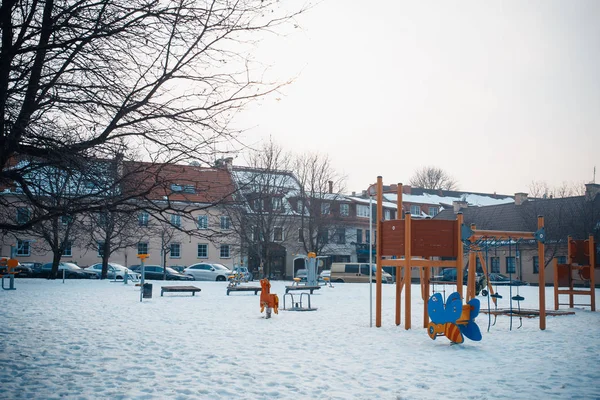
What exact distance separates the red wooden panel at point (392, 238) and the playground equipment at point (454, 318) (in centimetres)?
209

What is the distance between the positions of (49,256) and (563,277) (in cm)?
4553

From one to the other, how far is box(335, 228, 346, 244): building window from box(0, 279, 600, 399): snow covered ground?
38205 mm

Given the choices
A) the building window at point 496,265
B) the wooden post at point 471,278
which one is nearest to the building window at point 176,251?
the building window at point 496,265

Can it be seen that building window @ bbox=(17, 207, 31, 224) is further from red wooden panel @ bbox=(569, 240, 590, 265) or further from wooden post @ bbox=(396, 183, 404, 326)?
red wooden panel @ bbox=(569, 240, 590, 265)

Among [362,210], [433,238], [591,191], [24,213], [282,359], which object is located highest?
[591,191]

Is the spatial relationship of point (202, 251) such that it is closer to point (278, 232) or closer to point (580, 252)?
point (278, 232)

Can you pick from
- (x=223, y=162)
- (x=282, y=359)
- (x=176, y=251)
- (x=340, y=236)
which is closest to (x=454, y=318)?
(x=282, y=359)

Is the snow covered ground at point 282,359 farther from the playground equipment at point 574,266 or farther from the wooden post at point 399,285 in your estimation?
the playground equipment at point 574,266

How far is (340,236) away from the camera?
2157 inches

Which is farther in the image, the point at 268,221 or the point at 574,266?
the point at 268,221

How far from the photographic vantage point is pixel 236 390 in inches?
260

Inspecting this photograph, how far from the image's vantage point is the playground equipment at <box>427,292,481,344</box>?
9.90 metres

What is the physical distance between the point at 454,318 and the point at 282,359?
3.21 m

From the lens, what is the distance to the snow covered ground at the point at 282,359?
660 centimetres
